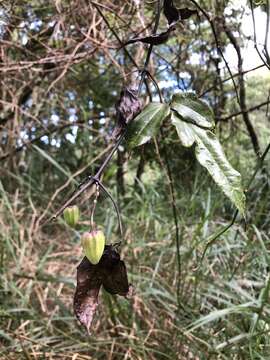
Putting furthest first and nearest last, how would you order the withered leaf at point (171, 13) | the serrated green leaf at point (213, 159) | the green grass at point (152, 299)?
the green grass at point (152, 299) < the withered leaf at point (171, 13) < the serrated green leaf at point (213, 159)

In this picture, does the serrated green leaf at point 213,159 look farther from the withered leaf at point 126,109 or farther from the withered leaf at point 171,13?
the withered leaf at point 171,13

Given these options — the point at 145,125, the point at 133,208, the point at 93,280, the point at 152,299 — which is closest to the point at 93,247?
the point at 93,280

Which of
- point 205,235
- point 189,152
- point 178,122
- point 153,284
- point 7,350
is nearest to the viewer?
point 178,122

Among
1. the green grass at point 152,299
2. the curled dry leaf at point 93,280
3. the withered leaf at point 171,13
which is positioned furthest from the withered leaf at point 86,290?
the green grass at point 152,299

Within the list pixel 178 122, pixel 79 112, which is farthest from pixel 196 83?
pixel 178 122

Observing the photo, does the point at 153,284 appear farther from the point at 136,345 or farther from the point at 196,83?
the point at 196,83
